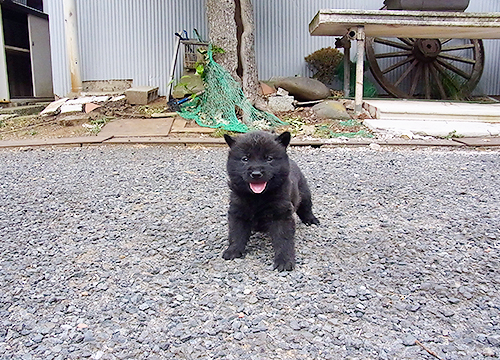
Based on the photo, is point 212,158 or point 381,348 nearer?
point 381,348

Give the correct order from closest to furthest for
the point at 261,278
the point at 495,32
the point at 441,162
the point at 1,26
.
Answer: the point at 261,278 → the point at 441,162 → the point at 495,32 → the point at 1,26

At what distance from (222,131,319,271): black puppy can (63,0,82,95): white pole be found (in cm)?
728

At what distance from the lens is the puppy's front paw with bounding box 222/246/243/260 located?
Result: 255 centimetres

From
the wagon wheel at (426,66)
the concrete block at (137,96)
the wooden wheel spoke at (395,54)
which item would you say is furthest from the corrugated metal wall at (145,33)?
the wagon wheel at (426,66)

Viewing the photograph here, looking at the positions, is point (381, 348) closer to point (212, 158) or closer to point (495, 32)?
point (212, 158)

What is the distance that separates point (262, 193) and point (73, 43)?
745 centimetres

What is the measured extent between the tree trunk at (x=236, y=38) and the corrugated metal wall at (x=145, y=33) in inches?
87.1

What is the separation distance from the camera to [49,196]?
3896 mm

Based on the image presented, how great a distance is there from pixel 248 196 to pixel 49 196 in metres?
2.24

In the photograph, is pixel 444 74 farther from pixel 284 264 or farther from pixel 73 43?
pixel 284 264

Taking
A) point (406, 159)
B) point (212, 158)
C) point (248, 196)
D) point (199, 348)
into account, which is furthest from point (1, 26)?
point (199, 348)

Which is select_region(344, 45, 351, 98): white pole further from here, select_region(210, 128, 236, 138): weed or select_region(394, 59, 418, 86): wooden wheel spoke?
select_region(210, 128, 236, 138): weed

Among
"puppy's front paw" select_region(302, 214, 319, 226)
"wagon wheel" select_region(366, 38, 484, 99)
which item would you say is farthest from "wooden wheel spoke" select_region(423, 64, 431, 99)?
"puppy's front paw" select_region(302, 214, 319, 226)

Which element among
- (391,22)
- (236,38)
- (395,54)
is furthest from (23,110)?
(395,54)
